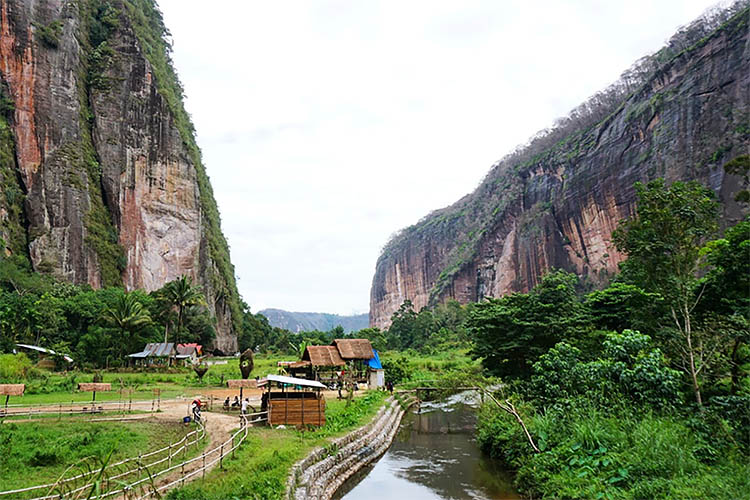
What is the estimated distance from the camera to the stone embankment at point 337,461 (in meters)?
10.5

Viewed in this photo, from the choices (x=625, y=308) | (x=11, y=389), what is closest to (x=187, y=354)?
(x=11, y=389)

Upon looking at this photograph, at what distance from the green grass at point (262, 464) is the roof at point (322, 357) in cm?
916

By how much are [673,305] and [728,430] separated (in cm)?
440

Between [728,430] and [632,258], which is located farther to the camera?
[632,258]

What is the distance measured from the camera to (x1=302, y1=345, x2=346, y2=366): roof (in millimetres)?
26323

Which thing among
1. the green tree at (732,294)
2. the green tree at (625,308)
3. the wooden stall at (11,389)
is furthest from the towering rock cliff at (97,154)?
the green tree at (732,294)

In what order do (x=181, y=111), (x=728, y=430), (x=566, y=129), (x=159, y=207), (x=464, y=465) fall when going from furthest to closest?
(x=566, y=129), (x=181, y=111), (x=159, y=207), (x=464, y=465), (x=728, y=430)

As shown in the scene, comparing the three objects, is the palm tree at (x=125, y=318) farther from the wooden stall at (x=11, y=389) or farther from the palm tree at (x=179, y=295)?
the wooden stall at (x=11, y=389)

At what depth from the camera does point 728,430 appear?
10117 mm

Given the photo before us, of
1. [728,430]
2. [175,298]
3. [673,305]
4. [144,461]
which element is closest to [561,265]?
[175,298]

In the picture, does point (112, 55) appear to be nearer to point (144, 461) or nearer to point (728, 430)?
point (144, 461)

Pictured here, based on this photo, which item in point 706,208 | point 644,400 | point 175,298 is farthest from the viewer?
point 175,298

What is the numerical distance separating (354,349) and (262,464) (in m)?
18.8

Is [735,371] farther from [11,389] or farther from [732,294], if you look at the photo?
[11,389]
